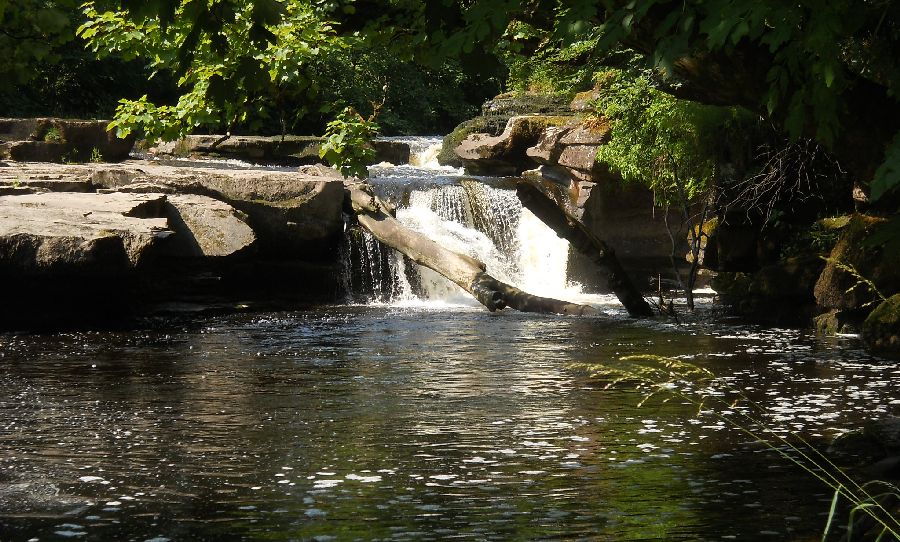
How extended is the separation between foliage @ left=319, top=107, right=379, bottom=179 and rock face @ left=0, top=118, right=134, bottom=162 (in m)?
13.5

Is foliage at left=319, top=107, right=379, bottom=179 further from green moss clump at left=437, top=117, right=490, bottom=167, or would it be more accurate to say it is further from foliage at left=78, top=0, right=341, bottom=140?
green moss clump at left=437, top=117, right=490, bottom=167

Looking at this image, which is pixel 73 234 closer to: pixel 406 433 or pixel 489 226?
pixel 406 433

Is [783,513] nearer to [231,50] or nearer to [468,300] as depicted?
[231,50]

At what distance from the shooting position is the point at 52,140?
69.4 feet

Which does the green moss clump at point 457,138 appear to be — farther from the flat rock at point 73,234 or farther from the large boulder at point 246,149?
the flat rock at point 73,234

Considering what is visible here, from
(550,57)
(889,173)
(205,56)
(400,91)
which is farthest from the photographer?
(400,91)

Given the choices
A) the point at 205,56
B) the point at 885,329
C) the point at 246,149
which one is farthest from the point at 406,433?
the point at 246,149

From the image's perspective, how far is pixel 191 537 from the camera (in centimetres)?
539

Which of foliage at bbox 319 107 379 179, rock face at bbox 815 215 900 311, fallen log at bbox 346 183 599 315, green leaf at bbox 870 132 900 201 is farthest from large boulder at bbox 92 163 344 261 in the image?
green leaf at bbox 870 132 900 201

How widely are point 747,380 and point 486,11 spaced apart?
6.38 metres

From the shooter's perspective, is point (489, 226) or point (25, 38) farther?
point (489, 226)

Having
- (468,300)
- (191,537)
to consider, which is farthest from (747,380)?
(468,300)

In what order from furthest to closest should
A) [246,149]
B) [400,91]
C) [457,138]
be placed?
[400,91] → [246,149] → [457,138]

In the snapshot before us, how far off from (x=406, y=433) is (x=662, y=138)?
341 inches
